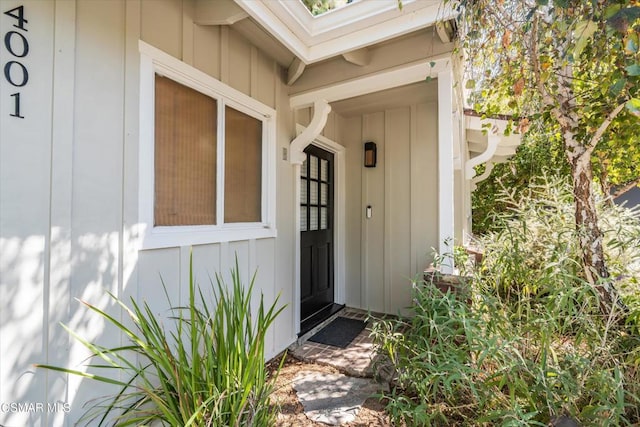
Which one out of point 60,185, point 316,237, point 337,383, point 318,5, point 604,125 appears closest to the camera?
point 60,185

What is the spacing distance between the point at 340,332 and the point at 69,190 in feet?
9.80

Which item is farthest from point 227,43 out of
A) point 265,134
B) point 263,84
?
point 265,134

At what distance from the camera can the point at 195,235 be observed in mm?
2123

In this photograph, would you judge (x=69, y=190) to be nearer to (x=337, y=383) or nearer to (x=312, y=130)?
(x=312, y=130)

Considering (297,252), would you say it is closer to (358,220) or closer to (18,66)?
(358,220)

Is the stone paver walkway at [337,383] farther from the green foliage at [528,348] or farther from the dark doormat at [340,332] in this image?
the green foliage at [528,348]

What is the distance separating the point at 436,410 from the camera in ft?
5.67

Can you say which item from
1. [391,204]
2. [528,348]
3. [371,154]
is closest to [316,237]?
[391,204]

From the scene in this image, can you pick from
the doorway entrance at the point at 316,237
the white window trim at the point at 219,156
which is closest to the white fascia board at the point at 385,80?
the white window trim at the point at 219,156

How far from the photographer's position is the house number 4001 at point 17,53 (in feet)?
4.26

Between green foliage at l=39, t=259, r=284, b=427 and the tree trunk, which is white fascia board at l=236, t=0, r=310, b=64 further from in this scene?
the tree trunk

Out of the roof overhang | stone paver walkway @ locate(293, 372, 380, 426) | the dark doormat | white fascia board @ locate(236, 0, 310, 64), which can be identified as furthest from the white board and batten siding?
the dark doormat

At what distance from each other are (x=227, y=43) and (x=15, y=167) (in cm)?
173

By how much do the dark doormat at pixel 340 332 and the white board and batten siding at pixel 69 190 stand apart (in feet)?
6.28
